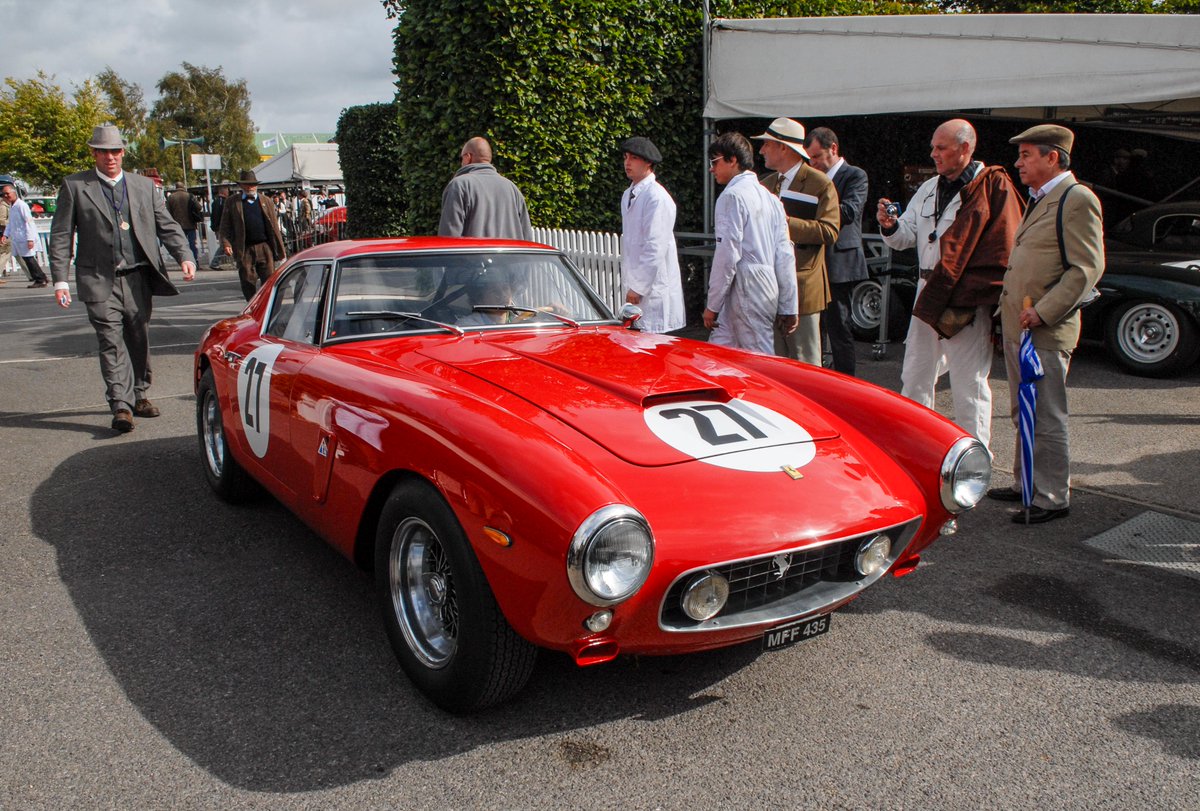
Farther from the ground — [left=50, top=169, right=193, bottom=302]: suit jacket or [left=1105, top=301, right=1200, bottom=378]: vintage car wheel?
[left=50, top=169, right=193, bottom=302]: suit jacket

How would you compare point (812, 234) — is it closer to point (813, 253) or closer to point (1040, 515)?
point (813, 253)

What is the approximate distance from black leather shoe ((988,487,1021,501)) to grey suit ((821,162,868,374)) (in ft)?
6.01

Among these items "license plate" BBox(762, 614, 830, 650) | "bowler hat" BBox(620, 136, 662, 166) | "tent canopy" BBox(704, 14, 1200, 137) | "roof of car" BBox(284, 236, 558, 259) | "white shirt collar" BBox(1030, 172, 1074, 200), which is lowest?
"license plate" BBox(762, 614, 830, 650)

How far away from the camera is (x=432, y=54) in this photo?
30.8ft

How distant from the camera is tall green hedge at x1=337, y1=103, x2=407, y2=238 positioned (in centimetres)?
1452

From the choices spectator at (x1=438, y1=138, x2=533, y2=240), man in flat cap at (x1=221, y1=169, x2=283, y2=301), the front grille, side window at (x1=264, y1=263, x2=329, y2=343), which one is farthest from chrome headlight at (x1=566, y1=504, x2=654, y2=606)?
man in flat cap at (x1=221, y1=169, x2=283, y2=301)

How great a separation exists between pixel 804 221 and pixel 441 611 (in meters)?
3.67

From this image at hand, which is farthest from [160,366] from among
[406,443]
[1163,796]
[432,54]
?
[1163,796]

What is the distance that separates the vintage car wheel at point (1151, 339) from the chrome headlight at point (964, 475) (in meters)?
5.20

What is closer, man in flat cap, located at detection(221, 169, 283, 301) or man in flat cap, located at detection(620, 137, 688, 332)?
man in flat cap, located at detection(620, 137, 688, 332)

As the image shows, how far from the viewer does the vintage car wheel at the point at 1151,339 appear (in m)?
7.11

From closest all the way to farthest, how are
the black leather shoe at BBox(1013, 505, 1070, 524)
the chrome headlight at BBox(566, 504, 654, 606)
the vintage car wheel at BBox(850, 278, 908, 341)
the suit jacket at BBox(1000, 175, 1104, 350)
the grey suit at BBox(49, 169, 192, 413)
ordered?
the chrome headlight at BBox(566, 504, 654, 606) < the suit jacket at BBox(1000, 175, 1104, 350) < the black leather shoe at BBox(1013, 505, 1070, 524) < the grey suit at BBox(49, 169, 192, 413) < the vintage car wheel at BBox(850, 278, 908, 341)

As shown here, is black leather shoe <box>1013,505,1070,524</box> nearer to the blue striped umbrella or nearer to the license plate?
the blue striped umbrella

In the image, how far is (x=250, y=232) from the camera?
10.8 meters
